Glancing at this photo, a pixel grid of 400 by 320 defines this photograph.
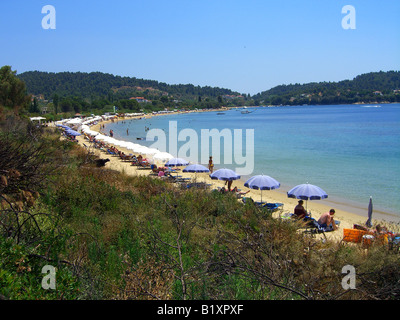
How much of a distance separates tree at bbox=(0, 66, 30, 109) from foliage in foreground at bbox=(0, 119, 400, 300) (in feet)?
87.9

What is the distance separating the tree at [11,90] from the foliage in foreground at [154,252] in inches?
1054

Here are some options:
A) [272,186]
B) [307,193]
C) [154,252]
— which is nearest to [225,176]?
[272,186]

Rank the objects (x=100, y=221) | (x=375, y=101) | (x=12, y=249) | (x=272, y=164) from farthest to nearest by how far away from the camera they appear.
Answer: (x=375, y=101)
(x=272, y=164)
(x=100, y=221)
(x=12, y=249)

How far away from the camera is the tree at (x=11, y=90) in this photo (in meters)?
32.3

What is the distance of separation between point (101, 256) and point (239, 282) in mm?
2000

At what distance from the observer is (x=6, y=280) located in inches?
113

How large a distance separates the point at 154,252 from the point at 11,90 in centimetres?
3493

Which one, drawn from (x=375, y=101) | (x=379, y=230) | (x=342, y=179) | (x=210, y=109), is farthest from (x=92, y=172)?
(x=375, y=101)

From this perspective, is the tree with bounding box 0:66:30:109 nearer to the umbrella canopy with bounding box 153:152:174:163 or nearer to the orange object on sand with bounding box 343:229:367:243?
the umbrella canopy with bounding box 153:152:174:163

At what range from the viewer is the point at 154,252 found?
12.7ft

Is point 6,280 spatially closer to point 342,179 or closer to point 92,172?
point 92,172

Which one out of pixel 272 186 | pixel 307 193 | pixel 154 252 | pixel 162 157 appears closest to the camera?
pixel 154 252

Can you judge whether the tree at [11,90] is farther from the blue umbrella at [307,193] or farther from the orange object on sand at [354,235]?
the orange object on sand at [354,235]

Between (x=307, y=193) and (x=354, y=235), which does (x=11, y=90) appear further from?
(x=354, y=235)
